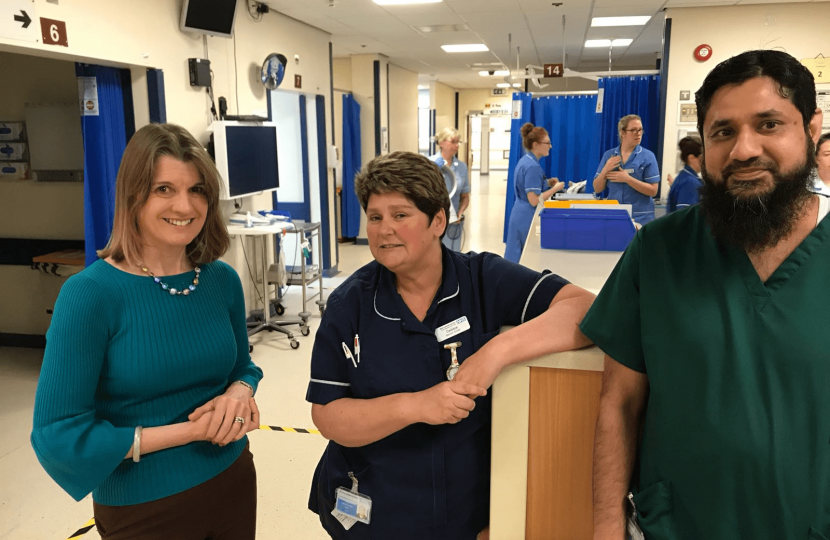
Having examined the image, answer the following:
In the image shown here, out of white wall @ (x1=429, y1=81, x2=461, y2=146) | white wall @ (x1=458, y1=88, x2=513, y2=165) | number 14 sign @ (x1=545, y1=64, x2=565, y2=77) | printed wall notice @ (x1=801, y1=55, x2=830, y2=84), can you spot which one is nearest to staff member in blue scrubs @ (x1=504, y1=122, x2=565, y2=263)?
number 14 sign @ (x1=545, y1=64, x2=565, y2=77)

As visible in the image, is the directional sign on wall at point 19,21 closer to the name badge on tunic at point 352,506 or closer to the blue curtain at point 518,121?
the name badge on tunic at point 352,506

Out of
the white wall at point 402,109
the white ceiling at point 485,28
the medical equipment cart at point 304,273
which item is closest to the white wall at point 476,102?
the white wall at point 402,109

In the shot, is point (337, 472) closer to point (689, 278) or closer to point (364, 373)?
point (364, 373)

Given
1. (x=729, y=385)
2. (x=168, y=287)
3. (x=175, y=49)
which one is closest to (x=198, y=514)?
(x=168, y=287)

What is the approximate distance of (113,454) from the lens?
123cm

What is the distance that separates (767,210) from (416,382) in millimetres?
703

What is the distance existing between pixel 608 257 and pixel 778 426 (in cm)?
212

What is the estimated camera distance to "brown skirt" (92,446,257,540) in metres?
1.32

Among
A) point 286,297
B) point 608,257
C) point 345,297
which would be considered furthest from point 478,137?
point 345,297

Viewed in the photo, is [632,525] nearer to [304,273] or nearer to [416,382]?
[416,382]

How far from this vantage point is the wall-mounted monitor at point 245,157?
444 centimetres

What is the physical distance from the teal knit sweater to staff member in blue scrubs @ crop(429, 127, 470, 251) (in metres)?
4.27

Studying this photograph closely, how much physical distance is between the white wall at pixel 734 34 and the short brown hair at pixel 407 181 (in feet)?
17.3

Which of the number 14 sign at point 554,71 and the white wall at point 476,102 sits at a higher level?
the white wall at point 476,102
